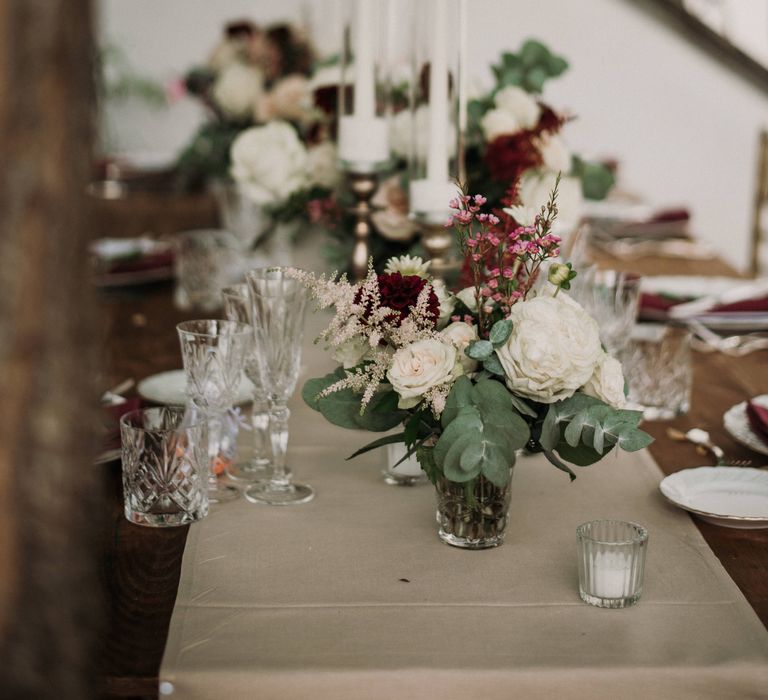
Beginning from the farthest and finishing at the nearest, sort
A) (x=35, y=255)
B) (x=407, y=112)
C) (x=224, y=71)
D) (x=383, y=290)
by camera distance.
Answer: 1. (x=224, y=71)
2. (x=407, y=112)
3. (x=383, y=290)
4. (x=35, y=255)

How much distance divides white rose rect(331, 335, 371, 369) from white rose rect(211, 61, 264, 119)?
1.78 meters

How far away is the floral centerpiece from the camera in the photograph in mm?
996

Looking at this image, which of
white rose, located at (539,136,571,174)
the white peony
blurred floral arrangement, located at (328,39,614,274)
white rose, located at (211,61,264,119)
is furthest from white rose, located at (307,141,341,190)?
white rose, located at (211,61,264,119)

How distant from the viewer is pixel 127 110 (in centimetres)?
546

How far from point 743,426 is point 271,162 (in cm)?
103

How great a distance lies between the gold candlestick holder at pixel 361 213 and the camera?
76.1 inches

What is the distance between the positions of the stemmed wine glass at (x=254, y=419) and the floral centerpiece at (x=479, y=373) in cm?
25

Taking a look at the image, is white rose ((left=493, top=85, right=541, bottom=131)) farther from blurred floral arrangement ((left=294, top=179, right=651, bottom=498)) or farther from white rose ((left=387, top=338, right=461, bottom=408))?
white rose ((left=387, top=338, right=461, bottom=408))

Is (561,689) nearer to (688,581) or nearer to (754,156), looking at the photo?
(688,581)

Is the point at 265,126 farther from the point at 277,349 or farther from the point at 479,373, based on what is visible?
the point at 479,373

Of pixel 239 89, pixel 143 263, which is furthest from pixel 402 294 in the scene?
pixel 239 89

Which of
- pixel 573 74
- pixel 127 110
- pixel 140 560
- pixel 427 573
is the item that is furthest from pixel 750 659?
pixel 127 110

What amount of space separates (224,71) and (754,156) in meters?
3.12

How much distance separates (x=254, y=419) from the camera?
1.39m
